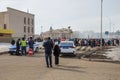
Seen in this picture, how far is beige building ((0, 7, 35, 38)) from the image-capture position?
86312 mm

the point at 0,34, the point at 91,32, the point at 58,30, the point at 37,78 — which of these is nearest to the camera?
the point at 37,78

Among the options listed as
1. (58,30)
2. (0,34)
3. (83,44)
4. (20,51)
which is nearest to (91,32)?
(58,30)

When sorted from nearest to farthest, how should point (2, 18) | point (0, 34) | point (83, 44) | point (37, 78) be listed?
point (37, 78) < point (83, 44) < point (0, 34) < point (2, 18)

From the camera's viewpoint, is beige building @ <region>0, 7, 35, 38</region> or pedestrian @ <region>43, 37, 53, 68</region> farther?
beige building @ <region>0, 7, 35, 38</region>

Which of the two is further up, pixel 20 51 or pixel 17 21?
pixel 17 21

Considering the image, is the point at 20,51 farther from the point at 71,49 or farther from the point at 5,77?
the point at 5,77

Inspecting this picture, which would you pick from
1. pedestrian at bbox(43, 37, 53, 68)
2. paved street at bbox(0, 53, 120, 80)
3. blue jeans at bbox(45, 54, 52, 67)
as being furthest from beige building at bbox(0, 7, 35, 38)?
paved street at bbox(0, 53, 120, 80)

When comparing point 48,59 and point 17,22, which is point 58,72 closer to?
point 48,59

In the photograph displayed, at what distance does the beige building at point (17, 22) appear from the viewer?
8631 cm

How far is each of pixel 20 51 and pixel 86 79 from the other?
16311mm

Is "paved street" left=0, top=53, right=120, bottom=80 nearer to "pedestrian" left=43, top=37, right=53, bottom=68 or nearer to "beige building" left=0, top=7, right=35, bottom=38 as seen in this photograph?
"pedestrian" left=43, top=37, right=53, bottom=68

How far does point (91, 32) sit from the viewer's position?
121750 millimetres

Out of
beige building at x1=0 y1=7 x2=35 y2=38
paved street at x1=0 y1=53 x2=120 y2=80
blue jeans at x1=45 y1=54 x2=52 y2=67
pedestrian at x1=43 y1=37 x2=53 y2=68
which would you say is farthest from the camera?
beige building at x1=0 y1=7 x2=35 y2=38

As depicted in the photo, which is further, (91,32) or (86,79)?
(91,32)
